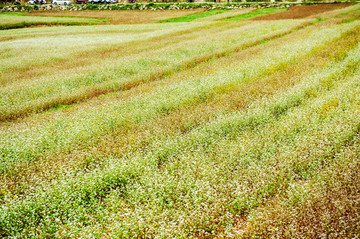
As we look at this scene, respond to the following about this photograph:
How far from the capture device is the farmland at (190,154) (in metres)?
3.77

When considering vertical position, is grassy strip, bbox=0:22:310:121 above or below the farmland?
above

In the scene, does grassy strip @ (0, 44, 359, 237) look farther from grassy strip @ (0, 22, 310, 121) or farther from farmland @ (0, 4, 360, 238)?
grassy strip @ (0, 22, 310, 121)

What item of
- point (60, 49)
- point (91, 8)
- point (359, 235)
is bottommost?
point (359, 235)

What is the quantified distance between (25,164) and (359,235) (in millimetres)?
6131

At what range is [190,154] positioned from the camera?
5.50 meters

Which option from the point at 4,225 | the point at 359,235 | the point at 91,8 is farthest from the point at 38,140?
the point at 91,8

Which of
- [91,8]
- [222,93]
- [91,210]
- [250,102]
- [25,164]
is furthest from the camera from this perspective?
[91,8]

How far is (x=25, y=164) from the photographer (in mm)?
5598

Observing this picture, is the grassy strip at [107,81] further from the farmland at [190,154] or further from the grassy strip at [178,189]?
the grassy strip at [178,189]

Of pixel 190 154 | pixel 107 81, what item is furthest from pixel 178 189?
pixel 107 81

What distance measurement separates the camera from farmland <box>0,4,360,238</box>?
3.77 metres

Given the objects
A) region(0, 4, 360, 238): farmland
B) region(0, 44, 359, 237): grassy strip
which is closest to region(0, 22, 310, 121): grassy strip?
region(0, 4, 360, 238): farmland

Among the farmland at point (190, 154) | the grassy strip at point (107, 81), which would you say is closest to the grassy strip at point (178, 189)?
the farmland at point (190, 154)

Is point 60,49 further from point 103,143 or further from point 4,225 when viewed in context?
point 4,225
